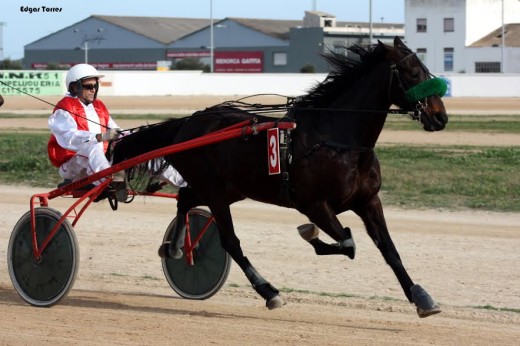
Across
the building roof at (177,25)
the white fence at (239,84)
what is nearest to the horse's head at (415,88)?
the white fence at (239,84)

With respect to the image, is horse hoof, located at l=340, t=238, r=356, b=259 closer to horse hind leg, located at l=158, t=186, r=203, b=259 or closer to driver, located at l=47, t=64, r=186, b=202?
horse hind leg, located at l=158, t=186, r=203, b=259

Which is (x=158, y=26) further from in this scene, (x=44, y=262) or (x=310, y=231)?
(x=310, y=231)

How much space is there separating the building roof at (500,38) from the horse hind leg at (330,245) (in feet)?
214

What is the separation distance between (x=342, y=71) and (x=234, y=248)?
52.1 inches

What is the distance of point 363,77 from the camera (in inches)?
253

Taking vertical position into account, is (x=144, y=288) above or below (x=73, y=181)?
below

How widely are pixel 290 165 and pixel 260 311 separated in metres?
1.11

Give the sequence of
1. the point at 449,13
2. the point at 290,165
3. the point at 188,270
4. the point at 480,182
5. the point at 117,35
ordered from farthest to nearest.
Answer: the point at 117,35 → the point at 449,13 → the point at 480,182 → the point at 188,270 → the point at 290,165

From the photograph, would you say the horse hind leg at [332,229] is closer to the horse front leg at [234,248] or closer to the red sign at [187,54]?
the horse front leg at [234,248]

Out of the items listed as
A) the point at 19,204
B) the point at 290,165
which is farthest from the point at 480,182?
the point at 290,165

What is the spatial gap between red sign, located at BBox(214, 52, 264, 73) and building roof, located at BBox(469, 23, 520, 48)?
16.0 m

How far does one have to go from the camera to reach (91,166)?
7.41 meters

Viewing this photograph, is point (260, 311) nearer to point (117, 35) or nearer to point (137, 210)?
point (137, 210)

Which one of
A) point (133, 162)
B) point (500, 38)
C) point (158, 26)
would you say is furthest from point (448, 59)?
point (133, 162)
